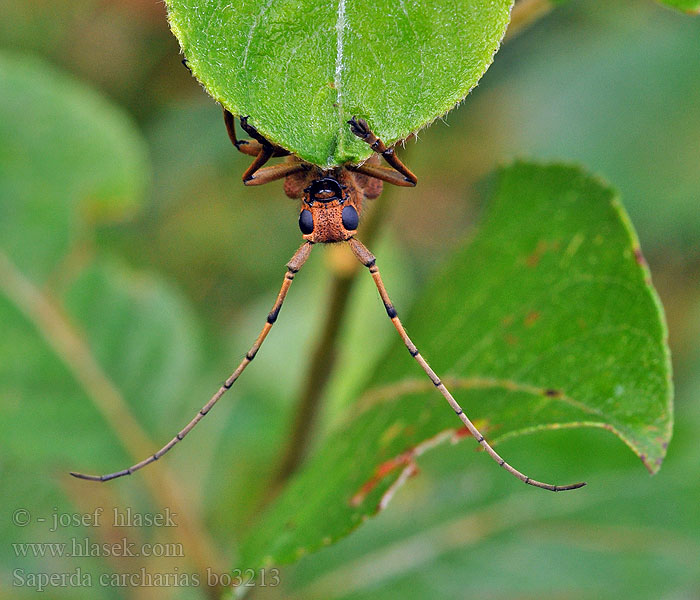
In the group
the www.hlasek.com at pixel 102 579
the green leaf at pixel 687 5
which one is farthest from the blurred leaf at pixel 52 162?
the green leaf at pixel 687 5

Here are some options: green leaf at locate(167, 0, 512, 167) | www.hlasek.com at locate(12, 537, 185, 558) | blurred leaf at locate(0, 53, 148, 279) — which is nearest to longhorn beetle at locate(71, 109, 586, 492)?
green leaf at locate(167, 0, 512, 167)

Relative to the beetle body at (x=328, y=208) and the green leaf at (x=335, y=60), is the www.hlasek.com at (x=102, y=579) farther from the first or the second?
the green leaf at (x=335, y=60)

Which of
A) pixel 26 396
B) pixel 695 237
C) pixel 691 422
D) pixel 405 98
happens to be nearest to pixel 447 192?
pixel 695 237

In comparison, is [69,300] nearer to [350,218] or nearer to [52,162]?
[52,162]

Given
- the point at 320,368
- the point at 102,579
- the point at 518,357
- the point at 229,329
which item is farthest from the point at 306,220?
the point at 229,329

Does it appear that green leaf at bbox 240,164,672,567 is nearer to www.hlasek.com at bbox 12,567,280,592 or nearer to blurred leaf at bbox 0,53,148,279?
www.hlasek.com at bbox 12,567,280,592

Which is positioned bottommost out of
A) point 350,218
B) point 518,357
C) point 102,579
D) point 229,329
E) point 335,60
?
point 102,579

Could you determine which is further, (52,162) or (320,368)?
(52,162)
